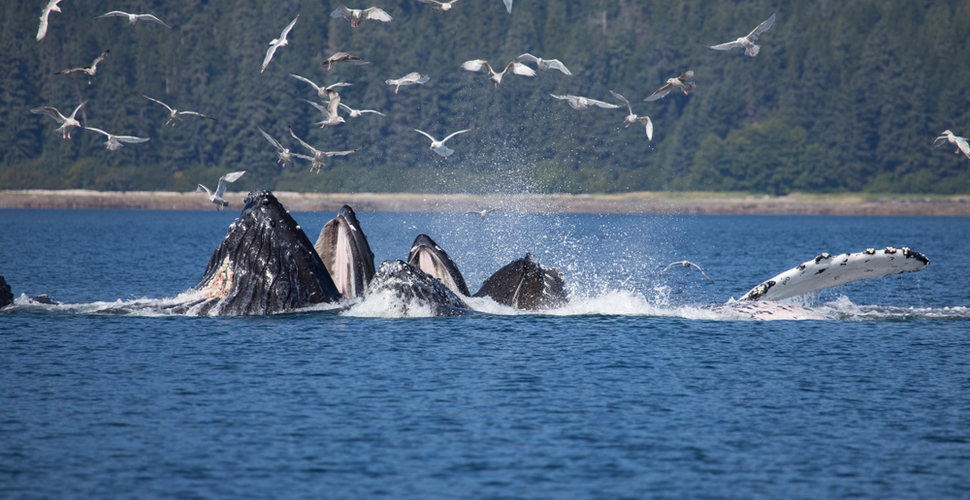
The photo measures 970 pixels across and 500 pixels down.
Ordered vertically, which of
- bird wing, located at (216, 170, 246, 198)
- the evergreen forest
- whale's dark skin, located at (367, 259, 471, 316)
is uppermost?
the evergreen forest

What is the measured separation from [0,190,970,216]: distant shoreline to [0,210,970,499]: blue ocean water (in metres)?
98.4

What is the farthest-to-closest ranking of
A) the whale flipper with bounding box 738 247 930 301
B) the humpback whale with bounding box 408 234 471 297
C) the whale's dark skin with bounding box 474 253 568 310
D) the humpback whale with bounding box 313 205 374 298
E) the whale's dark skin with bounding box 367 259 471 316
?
1. the whale's dark skin with bounding box 474 253 568 310
2. the humpback whale with bounding box 408 234 471 297
3. the humpback whale with bounding box 313 205 374 298
4. the whale's dark skin with bounding box 367 259 471 316
5. the whale flipper with bounding box 738 247 930 301

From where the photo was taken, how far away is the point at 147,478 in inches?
500

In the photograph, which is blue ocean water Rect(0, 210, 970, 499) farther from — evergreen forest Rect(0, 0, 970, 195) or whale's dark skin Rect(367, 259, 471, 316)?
evergreen forest Rect(0, 0, 970, 195)

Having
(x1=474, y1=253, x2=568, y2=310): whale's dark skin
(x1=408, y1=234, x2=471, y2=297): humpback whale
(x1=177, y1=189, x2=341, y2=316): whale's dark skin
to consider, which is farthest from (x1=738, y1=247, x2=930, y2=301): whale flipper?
(x1=177, y1=189, x2=341, y2=316): whale's dark skin

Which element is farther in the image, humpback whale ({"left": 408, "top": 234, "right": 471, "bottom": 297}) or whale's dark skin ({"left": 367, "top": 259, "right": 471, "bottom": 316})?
humpback whale ({"left": 408, "top": 234, "right": 471, "bottom": 297})

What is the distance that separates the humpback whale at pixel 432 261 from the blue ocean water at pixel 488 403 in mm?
1017

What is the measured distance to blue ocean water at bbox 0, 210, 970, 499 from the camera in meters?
12.9

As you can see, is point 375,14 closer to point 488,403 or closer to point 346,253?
point 346,253

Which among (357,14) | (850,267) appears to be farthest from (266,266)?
(850,267)

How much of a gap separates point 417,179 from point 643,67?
46.1 metres

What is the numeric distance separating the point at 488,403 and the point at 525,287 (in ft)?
26.5

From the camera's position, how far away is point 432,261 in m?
22.9

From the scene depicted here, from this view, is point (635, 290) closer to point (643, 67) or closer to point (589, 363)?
point (589, 363)
